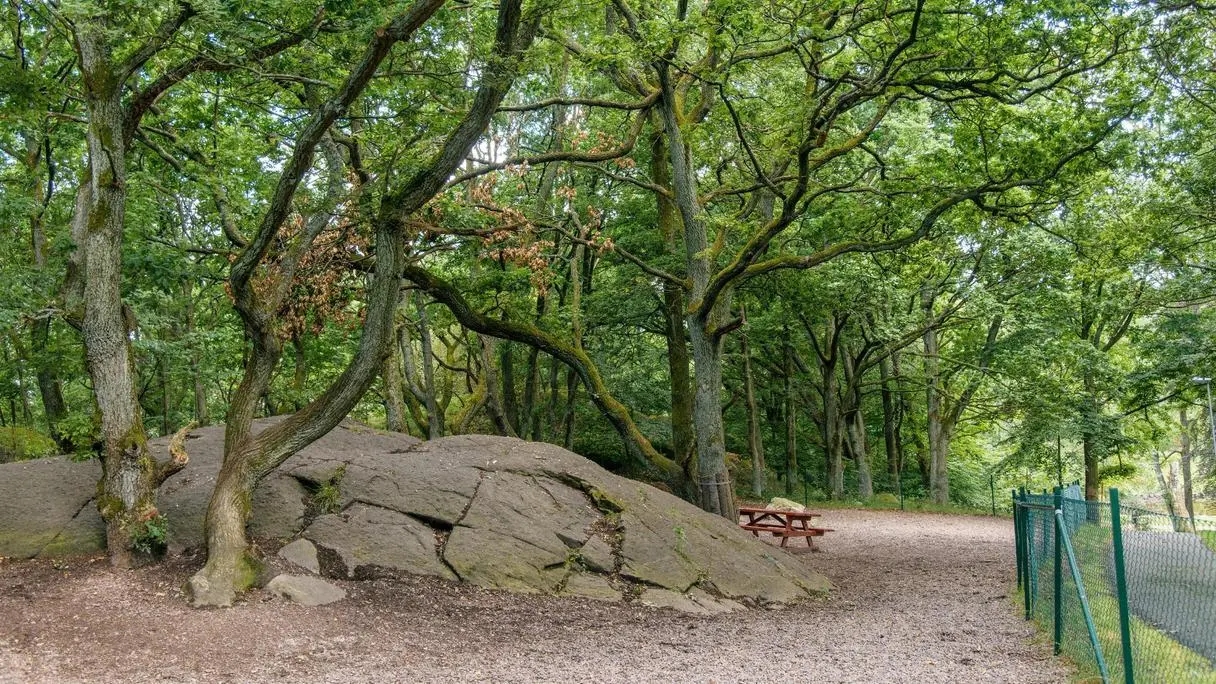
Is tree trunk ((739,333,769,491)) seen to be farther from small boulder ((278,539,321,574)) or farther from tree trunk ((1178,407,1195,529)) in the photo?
tree trunk ((1178,407,1195,529))

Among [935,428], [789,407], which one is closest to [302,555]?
[789,407]

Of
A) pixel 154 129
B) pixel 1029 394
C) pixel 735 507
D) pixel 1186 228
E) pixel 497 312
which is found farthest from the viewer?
pixel 1029 394

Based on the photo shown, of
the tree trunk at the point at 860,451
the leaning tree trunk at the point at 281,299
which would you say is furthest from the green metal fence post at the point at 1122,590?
the tree trunk at the point at 860,451

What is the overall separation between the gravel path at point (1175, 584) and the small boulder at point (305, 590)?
6.28 m

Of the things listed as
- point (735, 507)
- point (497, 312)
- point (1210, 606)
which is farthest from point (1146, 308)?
point (1210, 606)

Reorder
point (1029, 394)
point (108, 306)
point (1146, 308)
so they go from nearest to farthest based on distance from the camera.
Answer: point (108, 306), point (1146, 308), point (1029, 394)

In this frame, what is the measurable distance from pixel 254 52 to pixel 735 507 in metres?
9.29

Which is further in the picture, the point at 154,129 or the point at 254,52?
the point at 154,129

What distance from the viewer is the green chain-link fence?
16.7ft

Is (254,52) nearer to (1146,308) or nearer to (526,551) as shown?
(526,551)

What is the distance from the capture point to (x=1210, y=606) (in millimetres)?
5238

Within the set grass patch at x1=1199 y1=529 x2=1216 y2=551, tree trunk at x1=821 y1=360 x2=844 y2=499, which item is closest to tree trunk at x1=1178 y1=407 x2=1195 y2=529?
tree trunk at x1=821 y1=360 x2=844 y2=499

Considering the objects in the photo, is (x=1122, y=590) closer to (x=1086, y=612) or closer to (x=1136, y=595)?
(x=1086, y=612)

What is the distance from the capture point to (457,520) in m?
9.26
